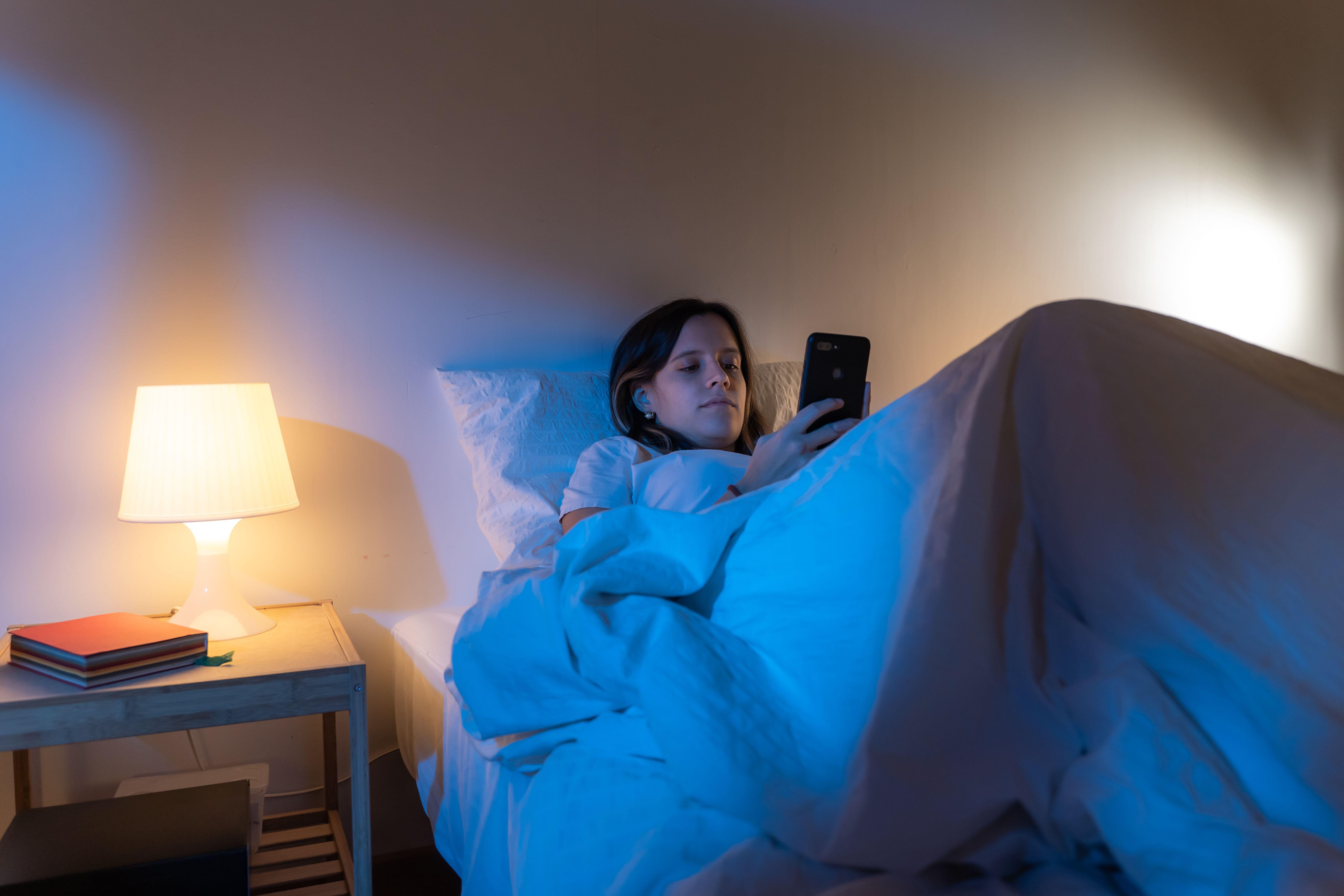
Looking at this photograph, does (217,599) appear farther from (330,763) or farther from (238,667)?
(330,763)

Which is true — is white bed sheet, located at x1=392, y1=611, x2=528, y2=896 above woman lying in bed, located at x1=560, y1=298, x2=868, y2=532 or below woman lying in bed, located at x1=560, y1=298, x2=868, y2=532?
below

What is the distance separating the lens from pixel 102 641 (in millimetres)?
1071

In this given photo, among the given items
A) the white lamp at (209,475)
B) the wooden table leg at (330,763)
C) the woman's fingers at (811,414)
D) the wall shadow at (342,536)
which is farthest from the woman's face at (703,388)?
the wooden table leg at (330,763)

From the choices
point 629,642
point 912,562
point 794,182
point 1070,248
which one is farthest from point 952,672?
point 1070,248

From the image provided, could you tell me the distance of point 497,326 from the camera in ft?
5.34

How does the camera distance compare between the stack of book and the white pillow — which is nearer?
the stack of book

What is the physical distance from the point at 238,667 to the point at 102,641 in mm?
163

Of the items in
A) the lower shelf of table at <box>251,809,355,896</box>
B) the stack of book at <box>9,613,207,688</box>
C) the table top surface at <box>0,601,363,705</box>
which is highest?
the stack of book at <box>9,613,207,688</box>

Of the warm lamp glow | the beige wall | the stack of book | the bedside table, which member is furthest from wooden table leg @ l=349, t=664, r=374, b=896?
the warm lamp glow

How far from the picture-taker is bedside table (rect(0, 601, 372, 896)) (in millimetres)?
995

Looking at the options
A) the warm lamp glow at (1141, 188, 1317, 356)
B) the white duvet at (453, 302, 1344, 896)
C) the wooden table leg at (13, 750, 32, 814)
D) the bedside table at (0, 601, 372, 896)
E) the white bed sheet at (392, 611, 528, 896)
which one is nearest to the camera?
the white duvet at (453, 302, 1344, 896)

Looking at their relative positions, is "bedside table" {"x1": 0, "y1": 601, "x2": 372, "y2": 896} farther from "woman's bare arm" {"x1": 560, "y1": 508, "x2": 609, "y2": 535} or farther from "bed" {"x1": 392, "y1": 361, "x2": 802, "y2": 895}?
"woman's bare arm" {"x1": 560, "y1": 508, "x2": 609, "y2": 535}

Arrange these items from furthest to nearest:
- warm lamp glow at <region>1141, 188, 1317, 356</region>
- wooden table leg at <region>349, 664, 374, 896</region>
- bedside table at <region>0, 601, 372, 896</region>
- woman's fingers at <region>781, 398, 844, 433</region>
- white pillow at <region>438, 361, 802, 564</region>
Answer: warm lamp glow at <region>1141, 188, 1317, 356</region>
white pillow at <region>438, 361, 802, 564</region>
woman's fingers at <region>781, 398, 844, 433</region>
wooden table leg at <region>349, 664, 374, 896</region>
bedside table at <region>0, 601, 372, 896</region>

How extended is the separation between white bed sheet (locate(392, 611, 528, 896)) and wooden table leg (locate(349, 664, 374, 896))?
0.31 feet
